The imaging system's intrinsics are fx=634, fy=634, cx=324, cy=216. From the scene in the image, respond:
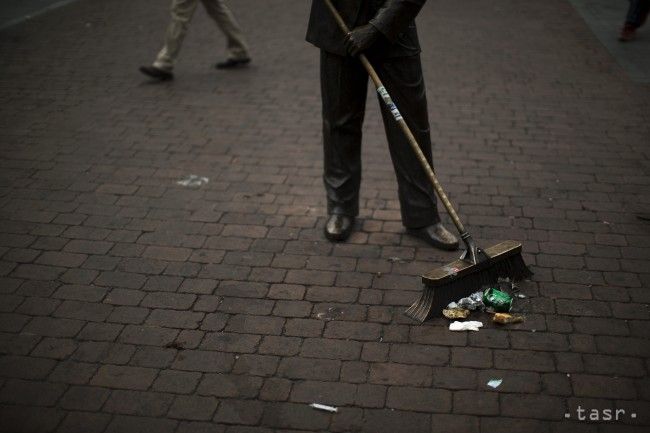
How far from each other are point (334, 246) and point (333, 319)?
0.84m

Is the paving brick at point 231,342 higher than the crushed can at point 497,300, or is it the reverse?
the crushed can at point 497,300

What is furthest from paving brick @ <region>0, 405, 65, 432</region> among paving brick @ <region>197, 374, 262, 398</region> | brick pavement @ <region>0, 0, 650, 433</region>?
paving brick @ <region>197, 374, 262, 398</region>

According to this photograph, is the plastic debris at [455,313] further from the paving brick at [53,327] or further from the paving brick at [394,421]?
the paving brick at [53,327]

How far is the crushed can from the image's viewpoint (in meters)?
3.55

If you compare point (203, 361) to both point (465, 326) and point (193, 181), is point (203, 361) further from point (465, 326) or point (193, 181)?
point (193, 181)

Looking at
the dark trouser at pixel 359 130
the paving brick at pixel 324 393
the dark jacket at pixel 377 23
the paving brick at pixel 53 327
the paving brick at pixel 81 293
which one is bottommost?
the paving brick at pixel 81 293

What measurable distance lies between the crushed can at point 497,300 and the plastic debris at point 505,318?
5 centimetres

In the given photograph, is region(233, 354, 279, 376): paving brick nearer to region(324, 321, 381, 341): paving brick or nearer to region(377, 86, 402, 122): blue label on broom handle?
region(324, 321, 381, 341): paving brick

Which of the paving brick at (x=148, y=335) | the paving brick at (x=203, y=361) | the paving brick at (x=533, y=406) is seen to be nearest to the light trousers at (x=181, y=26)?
the paving brick at (x=148, y=335)

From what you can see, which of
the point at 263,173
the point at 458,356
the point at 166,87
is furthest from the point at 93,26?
the point at 458,356

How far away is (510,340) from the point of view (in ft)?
11.1

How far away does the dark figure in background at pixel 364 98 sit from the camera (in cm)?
373

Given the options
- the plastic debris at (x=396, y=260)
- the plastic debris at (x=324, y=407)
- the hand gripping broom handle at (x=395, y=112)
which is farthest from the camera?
the plastic debris at (x=396, y=260)

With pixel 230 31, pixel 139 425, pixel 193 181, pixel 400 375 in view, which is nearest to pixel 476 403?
pixel 400 375
